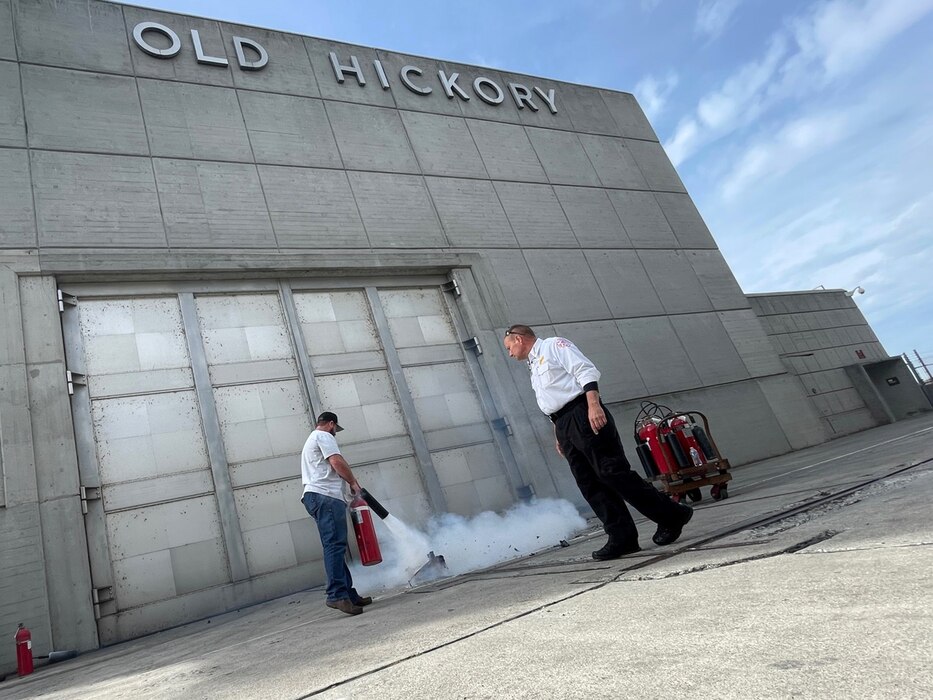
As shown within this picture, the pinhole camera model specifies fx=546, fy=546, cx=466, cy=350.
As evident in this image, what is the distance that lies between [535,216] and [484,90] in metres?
3.85

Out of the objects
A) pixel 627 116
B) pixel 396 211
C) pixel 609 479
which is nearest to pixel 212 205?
pixel 396 211

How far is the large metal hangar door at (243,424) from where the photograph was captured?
6.62 metres

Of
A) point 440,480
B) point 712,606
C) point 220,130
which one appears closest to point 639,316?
point 440,480

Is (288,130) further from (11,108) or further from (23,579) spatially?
→ (23,579)

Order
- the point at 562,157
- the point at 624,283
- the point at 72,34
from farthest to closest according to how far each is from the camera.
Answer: the point at 562,157 → the point at 624,283 → the point at 72,34

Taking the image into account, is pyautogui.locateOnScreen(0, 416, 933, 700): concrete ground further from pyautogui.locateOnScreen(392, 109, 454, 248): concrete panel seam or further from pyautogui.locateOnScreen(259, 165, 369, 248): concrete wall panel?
pyautogui.locateOnScreen(392, 109, 454, 248): concrete panel seam

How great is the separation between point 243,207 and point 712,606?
9044 mm

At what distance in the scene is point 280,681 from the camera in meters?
2.13

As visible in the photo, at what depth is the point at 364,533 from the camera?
538 cm

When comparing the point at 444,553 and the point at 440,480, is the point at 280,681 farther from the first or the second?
the point at 440,480

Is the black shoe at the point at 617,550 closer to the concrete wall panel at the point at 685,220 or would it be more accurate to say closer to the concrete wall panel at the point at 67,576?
the concrete wall panel at the point at 67,576

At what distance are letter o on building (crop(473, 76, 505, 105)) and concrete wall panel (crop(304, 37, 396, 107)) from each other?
236cm

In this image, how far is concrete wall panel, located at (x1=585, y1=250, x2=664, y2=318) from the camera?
37.8 feet

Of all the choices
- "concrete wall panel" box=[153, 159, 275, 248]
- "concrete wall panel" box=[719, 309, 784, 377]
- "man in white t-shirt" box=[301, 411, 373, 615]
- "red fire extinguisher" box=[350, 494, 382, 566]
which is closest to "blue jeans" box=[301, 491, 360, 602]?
"man in white t-shirt" box=[301, 411, 373, 615]
